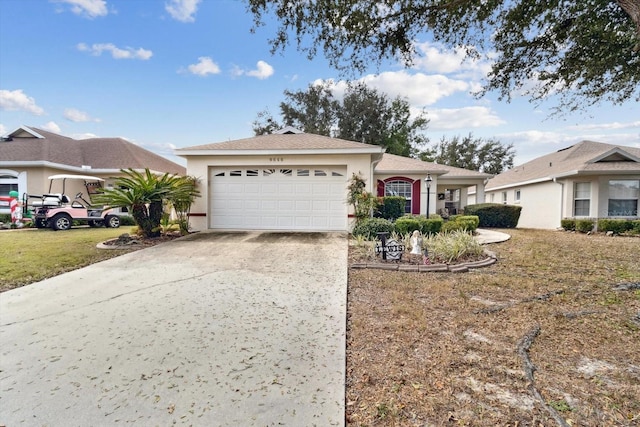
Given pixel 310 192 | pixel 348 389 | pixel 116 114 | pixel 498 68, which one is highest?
pixel 116 114

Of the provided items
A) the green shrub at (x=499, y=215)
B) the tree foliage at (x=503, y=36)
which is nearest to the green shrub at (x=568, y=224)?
the green shrub at (x=499, y=215)

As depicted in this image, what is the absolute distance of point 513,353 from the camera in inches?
112

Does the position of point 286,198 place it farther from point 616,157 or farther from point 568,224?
point 616,157

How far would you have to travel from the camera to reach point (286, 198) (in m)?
10.9

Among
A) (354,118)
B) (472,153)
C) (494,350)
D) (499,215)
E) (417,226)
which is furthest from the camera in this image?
(472,153)

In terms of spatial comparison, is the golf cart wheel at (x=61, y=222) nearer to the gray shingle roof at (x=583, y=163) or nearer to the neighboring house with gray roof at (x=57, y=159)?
the neighboring house with gray roof at (x=57, y=159)

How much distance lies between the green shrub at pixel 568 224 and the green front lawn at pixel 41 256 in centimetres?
1644

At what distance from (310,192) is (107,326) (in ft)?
26.1

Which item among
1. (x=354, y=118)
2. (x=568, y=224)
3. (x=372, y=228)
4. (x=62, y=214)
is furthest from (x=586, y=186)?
(x=62, y=214)

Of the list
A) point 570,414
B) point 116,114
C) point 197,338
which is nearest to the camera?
point 570,414

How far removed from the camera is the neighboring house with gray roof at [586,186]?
13430 millimetres

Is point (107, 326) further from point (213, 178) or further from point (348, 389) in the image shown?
point (213, 178)

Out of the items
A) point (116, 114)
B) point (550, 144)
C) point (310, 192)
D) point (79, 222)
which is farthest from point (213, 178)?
point (550, 144)

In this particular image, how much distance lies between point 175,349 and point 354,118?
27.8m
